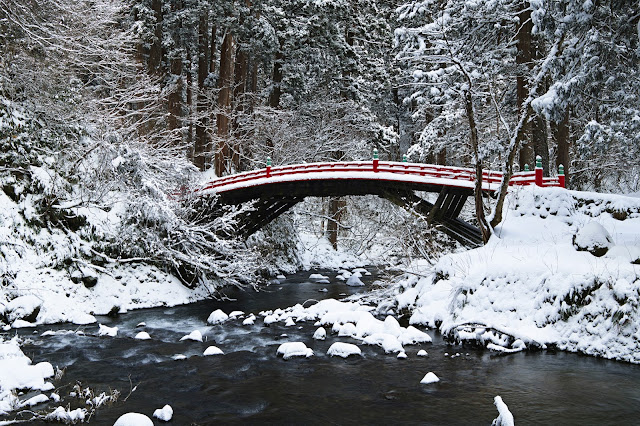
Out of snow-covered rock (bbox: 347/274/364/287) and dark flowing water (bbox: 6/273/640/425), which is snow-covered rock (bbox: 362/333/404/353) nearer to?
dark flowing water (bbox: 6/273/640/425)

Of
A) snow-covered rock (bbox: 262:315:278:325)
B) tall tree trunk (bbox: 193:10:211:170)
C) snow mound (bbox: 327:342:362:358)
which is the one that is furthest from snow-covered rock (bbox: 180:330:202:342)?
tall tree trunk (bbox: 193:10:211:170)

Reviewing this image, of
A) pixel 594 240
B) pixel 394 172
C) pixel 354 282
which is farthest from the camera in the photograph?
pixel 354 282

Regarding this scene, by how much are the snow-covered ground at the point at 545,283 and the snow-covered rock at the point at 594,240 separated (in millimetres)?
27

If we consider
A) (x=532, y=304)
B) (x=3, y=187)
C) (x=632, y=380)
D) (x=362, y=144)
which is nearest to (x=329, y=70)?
(x=362, y=144)

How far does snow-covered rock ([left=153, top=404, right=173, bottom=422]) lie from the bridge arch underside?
10344 millimetres

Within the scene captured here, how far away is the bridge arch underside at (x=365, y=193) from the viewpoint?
698 inches

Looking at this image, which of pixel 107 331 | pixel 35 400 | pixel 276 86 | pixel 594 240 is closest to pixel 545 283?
pixel 594 240

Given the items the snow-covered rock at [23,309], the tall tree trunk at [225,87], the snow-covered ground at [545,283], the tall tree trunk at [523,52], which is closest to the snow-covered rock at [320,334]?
the snow-covered ground at [545,283]

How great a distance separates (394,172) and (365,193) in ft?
5.28

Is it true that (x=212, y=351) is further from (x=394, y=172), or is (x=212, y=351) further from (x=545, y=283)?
(x=394, y=172)

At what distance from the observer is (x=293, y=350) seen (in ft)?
36.1

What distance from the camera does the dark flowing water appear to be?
7.71 m

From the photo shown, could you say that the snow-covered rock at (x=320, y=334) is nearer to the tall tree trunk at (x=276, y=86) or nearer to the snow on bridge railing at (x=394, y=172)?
the snow on bridge railing at (x=394, y=172)

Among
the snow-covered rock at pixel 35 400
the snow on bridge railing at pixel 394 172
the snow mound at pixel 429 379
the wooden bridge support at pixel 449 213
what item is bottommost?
the snow mound at pixel 429 379
